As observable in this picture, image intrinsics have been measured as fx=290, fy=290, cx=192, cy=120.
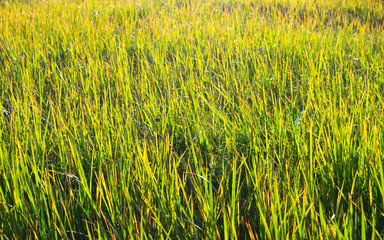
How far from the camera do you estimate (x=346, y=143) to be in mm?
1224

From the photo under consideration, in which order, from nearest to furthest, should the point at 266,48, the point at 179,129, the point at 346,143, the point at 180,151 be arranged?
the point at 346,143 → the point at 180,151 → the point at 179,129 → the point at 266,48

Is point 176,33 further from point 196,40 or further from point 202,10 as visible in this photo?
point 202,10

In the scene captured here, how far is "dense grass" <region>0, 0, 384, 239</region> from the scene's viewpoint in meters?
0.92

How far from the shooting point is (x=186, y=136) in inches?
59.5

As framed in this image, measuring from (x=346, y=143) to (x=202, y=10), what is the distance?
11.4 feet

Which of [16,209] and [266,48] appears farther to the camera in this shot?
[266,48]

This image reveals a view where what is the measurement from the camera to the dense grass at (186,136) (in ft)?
3.02

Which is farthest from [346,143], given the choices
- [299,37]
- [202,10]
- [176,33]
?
[202,10]

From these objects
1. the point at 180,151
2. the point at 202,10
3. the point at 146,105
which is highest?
the point at 202,10

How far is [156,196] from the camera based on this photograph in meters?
0.99

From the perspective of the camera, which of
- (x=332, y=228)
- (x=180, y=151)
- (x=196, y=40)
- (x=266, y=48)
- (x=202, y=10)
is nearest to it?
(x=332, y=228)

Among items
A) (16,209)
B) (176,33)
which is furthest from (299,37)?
(16,209)

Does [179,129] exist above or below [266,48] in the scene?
below

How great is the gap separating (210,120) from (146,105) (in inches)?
14.7
